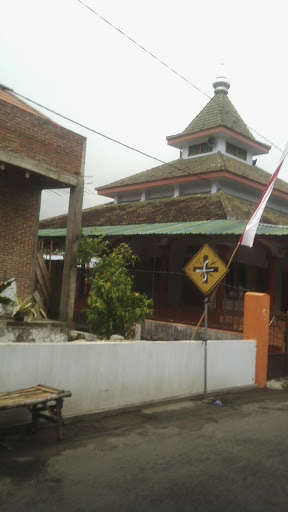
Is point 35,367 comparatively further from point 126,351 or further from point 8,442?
point 126,351

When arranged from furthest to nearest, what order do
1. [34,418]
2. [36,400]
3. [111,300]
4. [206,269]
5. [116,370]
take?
[111,300], [206,269], [116,370], [34,418], [36,400]

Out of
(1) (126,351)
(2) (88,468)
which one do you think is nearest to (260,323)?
(1) (126,351)

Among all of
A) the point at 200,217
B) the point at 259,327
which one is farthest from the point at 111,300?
the point at 200,217

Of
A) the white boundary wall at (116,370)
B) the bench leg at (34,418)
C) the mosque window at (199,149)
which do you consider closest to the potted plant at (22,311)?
the white boundary wall at (116,370)

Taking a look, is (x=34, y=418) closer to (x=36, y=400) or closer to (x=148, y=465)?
(x=36, y=400)

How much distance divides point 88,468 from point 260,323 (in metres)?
6.20

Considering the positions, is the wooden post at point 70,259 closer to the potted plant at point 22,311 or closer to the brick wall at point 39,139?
the potted plant at point 22,311

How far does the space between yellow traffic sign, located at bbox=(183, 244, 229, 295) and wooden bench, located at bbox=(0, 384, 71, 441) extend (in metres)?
3.72

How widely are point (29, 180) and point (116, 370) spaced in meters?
5.70

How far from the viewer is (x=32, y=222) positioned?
11.0 metres

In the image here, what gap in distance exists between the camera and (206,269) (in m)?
8.41

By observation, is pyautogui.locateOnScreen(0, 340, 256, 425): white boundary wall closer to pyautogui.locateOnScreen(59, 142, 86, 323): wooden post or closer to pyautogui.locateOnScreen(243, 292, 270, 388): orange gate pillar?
pyautogui.locateOnScreen(243, 292, 270, 388): orange gate pillar

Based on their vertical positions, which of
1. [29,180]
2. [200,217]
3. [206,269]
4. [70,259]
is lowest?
[206,269]

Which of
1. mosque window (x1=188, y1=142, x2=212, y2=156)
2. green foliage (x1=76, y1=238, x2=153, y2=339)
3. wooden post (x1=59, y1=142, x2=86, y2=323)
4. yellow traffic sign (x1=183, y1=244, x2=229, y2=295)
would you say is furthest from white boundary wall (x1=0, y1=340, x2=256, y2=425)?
mosque window (x1=188, y1=142, x2=212, y2=156)
